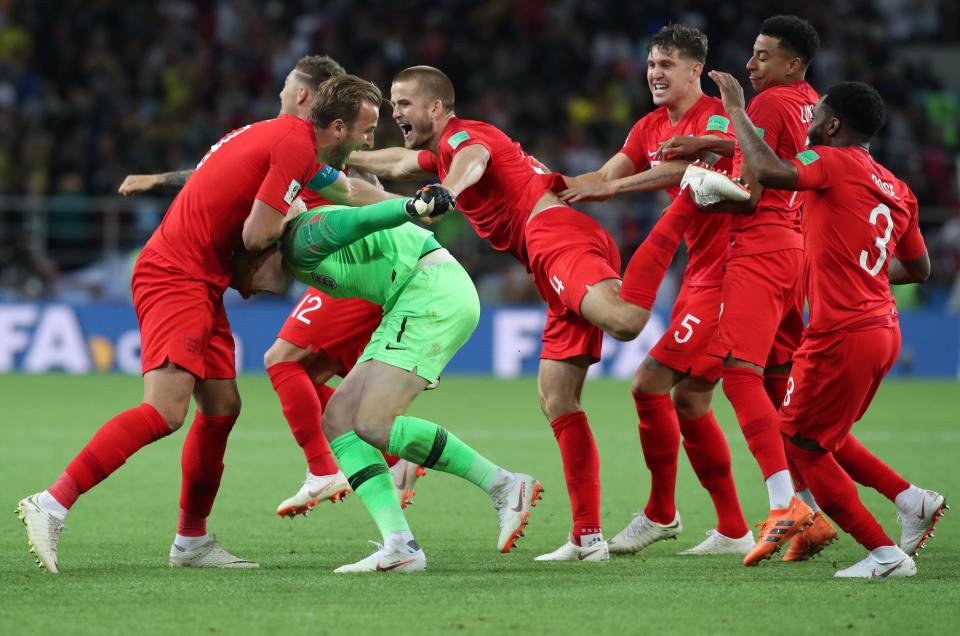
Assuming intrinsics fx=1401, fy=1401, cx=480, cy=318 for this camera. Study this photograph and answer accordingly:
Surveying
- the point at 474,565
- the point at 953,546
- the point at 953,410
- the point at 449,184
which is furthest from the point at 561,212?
the point at 953,410

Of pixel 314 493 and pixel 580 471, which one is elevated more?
pixel 580 471

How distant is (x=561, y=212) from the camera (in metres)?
6.59

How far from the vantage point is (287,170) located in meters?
5.89

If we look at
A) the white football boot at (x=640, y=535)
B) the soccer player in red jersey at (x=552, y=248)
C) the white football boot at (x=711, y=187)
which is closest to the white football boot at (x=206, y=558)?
the soccer player in red jersey at (x=552, y=248)

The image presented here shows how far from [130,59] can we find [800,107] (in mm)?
15778

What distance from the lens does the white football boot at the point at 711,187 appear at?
5.97 m

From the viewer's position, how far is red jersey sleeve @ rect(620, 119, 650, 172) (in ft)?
23.0

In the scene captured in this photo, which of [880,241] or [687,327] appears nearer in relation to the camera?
[880,241]

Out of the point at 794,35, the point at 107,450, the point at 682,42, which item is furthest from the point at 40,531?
the point at 794,35

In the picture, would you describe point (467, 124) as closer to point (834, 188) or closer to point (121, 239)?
point (834, 188)

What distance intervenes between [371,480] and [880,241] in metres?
2.35

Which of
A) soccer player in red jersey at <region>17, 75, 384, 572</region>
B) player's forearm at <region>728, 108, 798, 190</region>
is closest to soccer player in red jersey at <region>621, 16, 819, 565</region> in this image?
player's forearm at <region>728, 108, 798, 190</region>

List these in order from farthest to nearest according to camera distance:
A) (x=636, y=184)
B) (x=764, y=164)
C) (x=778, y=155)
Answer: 1. (x=636, y=184)
2. (x=778, y=155)
3. (x=764, y=164)

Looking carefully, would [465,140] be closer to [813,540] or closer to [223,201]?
[223,201]
